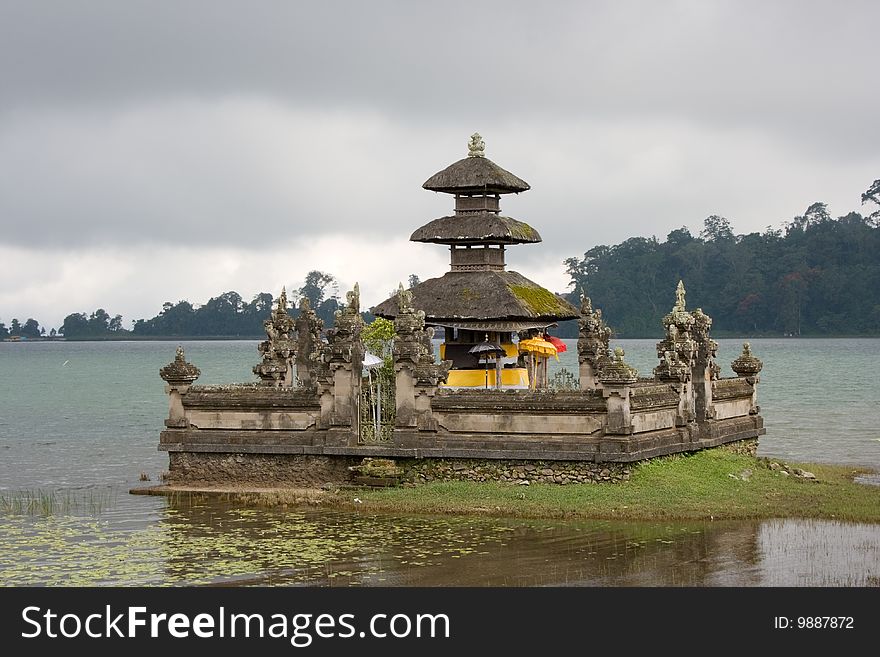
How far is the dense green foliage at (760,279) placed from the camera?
16950cm

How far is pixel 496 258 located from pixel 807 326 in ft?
468

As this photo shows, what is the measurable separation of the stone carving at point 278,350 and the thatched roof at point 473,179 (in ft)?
18.5

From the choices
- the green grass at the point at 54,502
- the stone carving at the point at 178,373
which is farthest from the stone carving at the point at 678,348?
the green grass at the point at 54,502

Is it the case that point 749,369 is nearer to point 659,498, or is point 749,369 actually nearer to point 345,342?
point 659,498

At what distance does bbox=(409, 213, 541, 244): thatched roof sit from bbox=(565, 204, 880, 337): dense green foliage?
439 feet

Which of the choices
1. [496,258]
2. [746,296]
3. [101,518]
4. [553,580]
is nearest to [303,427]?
[101,518]

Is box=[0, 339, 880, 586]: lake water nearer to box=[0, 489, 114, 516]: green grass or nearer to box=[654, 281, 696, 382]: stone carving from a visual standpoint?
box=[0, 489, 114, 516]: green grass

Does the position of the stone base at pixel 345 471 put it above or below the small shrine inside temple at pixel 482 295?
below

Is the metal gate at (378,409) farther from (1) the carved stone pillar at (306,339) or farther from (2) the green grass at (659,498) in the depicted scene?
(1) the carved stone pillar at (306,339)

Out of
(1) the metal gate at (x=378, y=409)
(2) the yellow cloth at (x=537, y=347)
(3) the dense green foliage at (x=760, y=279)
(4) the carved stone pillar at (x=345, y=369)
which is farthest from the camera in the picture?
(3) the dense green foliage at (x=760, y=279)

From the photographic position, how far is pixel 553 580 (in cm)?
2378

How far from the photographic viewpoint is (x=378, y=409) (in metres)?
33.7

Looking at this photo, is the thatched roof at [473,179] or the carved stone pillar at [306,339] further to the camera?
the carved stone pillar at [306,339]
